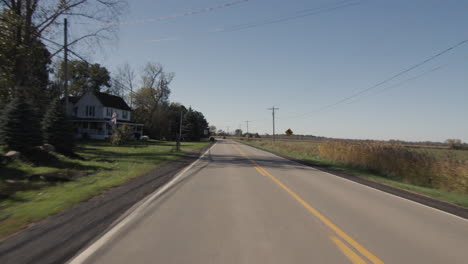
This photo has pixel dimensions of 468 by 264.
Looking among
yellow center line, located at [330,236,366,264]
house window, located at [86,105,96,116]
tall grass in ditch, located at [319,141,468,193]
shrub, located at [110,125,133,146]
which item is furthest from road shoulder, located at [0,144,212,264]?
house window, located at [86,105,96,116]

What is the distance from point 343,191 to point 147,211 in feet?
20.7

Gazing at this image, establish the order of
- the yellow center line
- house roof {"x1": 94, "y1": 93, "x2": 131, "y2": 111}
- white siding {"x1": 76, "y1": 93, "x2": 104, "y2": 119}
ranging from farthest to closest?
house roof {"x1": 94, "y1": 93, "x2": 131, "y2": 111} → white siding {"x1": 76, "y1": 93, "x2": 104, "y2": 119} → the yellow center line

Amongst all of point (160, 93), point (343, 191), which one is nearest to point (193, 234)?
point (343, 191)

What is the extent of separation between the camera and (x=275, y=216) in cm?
559

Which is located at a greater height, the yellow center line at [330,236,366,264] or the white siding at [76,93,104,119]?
the white siding at [76,93,104,119]

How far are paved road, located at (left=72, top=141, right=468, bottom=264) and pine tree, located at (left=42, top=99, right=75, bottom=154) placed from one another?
11.9 metres

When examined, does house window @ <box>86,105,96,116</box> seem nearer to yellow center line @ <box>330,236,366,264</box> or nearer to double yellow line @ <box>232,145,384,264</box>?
double yellow line @ <box>232,145,384,264</box>

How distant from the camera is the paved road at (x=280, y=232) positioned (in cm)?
368

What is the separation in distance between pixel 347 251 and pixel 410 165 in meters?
14.2

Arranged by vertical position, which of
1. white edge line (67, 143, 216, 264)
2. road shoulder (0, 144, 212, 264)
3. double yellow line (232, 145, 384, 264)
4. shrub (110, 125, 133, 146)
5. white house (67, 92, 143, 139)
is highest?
white house (67, 92, 143, 139)

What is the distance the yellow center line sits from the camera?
3.59m

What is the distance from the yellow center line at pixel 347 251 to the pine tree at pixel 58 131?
16.2 meters

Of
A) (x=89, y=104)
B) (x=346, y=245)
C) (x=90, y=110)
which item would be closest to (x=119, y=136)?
(x=90, y=110)

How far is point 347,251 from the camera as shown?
3.87 metres
